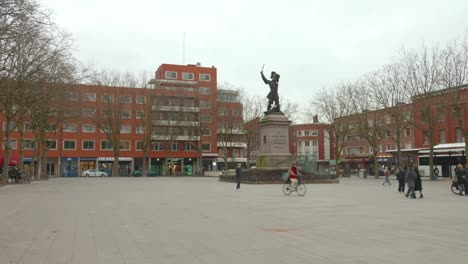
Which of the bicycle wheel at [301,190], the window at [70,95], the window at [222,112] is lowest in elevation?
the bicycle wheel at [301,190]

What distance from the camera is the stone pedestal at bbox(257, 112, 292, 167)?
3703 centimetres

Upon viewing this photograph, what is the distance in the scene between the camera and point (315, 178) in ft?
119

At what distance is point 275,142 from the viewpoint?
37.1 metres

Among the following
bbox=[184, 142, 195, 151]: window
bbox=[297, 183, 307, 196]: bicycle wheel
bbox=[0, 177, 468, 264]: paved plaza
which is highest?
bbox=[184, 142, 195, 151]: window

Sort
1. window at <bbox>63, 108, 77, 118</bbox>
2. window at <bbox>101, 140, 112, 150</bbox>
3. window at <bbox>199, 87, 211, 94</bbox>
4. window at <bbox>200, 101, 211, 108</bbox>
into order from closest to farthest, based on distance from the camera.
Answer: window at <bbox>63, 108, 77, 118</bbox>, window at <bbox>200, 101, 211, 108</bbox>, window at <bbox>101, 140, 112, 150</bbox>, window at <bbox>199, 87, 211, 94</bbox>

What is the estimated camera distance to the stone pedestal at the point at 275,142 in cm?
3703

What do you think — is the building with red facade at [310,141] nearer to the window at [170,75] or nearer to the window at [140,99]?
the window at [170,75]

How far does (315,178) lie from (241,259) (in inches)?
1170

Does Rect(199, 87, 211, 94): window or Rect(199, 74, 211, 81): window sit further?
Rect(199, 74, 211, 81): window

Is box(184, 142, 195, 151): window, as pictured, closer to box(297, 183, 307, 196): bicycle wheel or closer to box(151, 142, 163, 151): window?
box(151, 142, 163, 151): window

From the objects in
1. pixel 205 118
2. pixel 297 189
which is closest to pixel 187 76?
pixel 205 118

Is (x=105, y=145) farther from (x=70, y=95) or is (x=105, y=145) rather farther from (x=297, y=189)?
(x=297, y=189)

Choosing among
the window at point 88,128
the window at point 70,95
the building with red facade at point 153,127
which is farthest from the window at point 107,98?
the window at point 70,95

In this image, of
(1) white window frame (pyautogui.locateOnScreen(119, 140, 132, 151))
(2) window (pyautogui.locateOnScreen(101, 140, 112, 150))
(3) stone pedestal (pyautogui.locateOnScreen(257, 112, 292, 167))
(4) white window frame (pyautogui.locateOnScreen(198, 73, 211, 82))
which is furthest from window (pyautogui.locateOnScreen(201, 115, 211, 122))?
(3) stone pedestal (pyautogui.locateOnScreen(257, 112, 292, 167))
